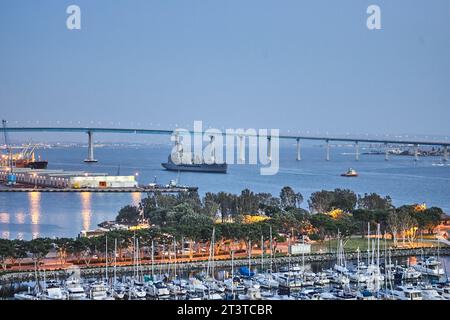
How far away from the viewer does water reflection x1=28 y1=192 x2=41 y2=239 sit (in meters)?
7.55

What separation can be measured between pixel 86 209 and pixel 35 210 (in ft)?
2.14

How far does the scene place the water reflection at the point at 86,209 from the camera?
8.19 metres

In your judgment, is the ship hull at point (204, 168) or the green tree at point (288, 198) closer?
the green tree at point (288, 198)

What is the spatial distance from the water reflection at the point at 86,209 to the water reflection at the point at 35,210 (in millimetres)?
514

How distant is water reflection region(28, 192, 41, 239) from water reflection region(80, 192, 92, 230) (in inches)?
20.2

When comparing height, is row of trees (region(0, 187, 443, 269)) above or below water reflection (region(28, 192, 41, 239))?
above

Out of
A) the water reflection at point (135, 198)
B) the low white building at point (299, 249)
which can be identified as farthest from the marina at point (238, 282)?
the water reflection at point (135, 198)

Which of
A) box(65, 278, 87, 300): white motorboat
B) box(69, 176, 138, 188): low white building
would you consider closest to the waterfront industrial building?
box(69, 176, 138, 188): low white building

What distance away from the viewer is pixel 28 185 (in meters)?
14.3

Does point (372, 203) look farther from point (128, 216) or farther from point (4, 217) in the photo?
point (4, 217)

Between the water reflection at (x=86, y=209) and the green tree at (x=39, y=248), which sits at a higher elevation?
the green tree at (x=39, y=248)

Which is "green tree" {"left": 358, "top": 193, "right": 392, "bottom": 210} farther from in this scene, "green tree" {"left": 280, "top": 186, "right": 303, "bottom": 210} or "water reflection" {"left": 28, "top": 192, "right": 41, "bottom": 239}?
"water reflection" {"left": 28, "top": 192, "right": 41, "bottom": 239}

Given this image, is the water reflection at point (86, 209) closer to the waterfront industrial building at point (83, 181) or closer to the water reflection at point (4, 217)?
the waterfront industrial building at point (83, 181)
